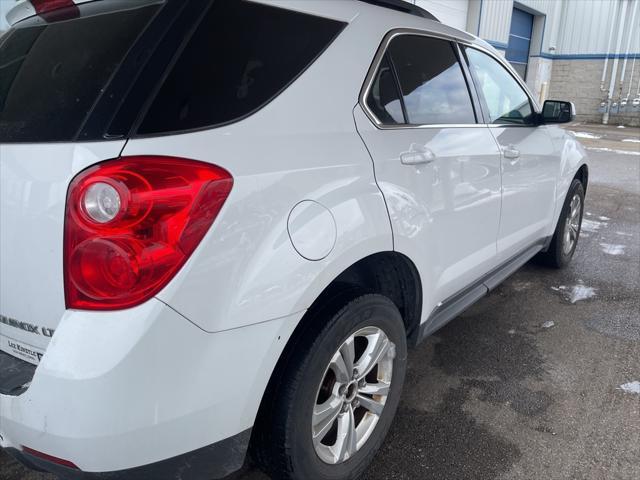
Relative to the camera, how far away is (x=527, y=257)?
368 cm

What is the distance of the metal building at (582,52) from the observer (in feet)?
62.3

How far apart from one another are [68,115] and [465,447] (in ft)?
6.71

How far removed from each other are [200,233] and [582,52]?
23.0 m

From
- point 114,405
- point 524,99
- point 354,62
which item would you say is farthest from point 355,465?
point 524,99

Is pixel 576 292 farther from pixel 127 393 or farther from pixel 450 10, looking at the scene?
pixel 450 10

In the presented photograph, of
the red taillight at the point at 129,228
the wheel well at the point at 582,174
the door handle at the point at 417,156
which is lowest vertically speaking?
the wheel well at the point at 582,174

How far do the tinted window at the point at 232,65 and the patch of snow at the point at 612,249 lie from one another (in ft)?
14.3

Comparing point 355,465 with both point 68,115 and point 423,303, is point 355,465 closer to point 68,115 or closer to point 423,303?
point 423,303

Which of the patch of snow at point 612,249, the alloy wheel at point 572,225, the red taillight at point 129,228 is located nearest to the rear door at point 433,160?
the red taillight at point 129,228

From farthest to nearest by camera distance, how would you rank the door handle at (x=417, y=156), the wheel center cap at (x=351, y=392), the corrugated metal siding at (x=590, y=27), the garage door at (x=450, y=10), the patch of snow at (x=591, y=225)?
1. the corrugated metal siding at (x=590, y=27)
2. the garage door at (x=450, y=10)
3. the patch of snow at (x=591, y=225)
4. the door handle at (x=417, y=156)
5. the wheel center cap at (x=351, y=392)

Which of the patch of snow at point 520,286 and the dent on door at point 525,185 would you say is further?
the patch of snow at point 520,286

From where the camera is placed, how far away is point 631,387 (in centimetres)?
284

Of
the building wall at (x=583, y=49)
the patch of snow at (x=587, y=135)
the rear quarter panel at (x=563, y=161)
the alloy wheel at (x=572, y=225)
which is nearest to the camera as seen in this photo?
the rear quarter panel at (x=563, y=161)

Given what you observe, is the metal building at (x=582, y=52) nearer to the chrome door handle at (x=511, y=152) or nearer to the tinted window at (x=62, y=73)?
the chrome door handle at (x=511, y=152)
